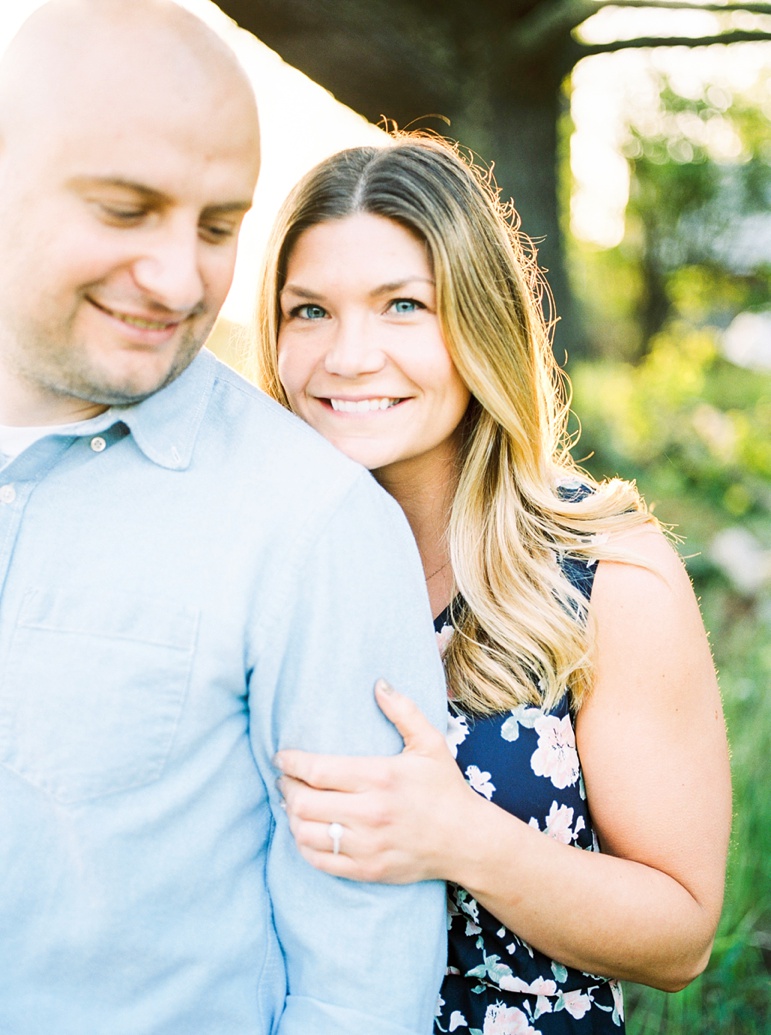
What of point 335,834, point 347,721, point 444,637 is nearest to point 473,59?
point 444,637

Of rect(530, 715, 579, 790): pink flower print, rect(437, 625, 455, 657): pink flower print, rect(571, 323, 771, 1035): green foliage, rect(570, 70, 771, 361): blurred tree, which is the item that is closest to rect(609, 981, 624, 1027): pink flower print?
rect(530, 715, 579, 790): pink flower print

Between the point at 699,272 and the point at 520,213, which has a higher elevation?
the point at 699,272

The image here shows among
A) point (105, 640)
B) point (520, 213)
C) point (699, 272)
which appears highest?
point (699, 272)

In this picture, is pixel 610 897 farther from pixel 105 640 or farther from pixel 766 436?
pixel 766 436

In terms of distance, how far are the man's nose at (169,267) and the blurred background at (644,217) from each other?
0.30m

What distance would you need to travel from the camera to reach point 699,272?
12.7m

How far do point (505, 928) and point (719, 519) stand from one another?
532 centimetres

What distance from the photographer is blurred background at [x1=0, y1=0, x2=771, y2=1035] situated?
2.75 m

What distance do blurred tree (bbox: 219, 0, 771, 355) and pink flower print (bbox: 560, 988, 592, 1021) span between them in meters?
2.33

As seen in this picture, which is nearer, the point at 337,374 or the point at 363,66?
the point at 337,374

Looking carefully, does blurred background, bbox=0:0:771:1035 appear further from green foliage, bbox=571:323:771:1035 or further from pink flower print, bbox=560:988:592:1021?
pink flower print, bbox=560:988:592:1021

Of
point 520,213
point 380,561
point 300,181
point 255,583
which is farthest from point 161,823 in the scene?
point 520,213

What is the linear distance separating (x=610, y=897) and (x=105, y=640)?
979 millimetres

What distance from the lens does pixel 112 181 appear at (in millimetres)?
1253
